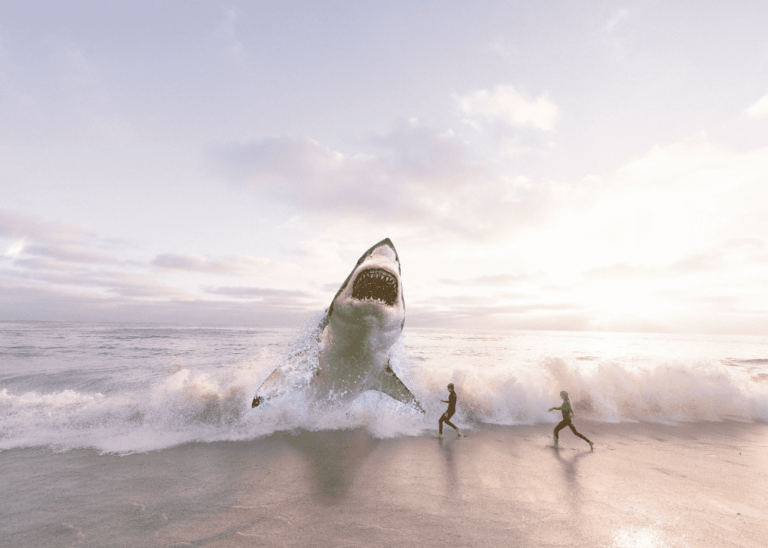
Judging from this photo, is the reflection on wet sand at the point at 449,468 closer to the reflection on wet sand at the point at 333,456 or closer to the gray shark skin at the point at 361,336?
the gray shark skin at the point at 361,336

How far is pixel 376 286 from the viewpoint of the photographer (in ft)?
24.2

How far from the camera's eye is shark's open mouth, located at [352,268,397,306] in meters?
7.18

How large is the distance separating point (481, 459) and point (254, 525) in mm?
5725

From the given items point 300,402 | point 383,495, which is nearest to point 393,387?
point 300,402

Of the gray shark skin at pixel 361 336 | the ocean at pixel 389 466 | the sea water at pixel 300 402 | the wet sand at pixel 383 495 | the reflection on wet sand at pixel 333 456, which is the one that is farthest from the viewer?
the sea water at pixel 300 402

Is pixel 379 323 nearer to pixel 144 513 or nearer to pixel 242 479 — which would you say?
pixel 242 479

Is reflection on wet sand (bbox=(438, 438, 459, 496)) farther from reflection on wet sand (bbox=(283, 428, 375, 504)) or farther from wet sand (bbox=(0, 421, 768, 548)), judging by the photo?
reflection on wet sand (bbox=(283, 428, 375, 504))

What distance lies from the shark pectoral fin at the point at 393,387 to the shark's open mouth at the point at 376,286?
3.61 m

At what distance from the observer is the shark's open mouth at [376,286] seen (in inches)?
283

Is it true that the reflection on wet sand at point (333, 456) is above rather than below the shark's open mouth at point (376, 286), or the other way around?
below

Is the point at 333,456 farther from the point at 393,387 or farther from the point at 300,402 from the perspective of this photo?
the point at 393,387

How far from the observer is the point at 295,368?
31.3ft

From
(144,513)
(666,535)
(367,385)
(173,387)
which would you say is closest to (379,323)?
(367,385)

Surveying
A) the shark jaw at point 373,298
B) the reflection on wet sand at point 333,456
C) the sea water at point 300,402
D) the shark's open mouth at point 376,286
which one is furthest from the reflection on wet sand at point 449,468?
the shark's open mouth at point 376,286
